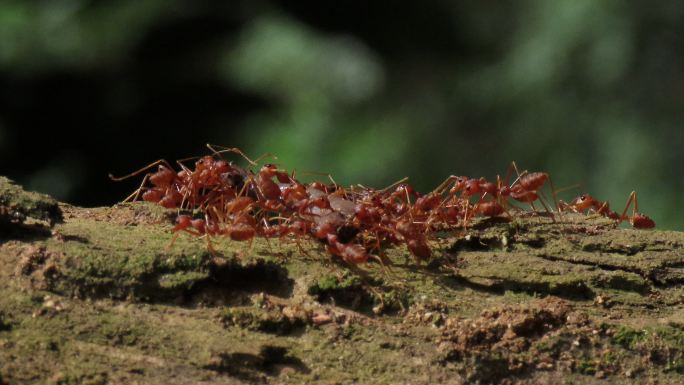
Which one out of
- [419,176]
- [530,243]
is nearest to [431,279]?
[530,243]

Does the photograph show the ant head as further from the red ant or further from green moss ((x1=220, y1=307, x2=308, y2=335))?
green moss ((x1=220, y1=307, x2=308, y2=335))

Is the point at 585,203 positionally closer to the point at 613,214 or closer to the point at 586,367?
the point at 613,214

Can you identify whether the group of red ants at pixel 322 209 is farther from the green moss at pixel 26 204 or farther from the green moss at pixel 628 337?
the green moss at pixel 628 337

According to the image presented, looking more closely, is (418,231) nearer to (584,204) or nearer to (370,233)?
(370,233)

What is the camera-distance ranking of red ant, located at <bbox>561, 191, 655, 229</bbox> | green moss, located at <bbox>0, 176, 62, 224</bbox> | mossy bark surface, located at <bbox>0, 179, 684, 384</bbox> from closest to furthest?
mossy bark surface, located at <bbox>0, 179, 684, 384</bbox> → green moss, located at <bbox>0, 176, 62, 224</bbox> → red ant, located at <bbox>561, 191, 655, 229</bbox>

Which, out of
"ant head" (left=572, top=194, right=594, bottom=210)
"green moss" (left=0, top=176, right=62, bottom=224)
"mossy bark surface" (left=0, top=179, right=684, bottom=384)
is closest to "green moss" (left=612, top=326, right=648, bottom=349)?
"mossy bark surface" (left=0, top=179, right=684, bottom=384)

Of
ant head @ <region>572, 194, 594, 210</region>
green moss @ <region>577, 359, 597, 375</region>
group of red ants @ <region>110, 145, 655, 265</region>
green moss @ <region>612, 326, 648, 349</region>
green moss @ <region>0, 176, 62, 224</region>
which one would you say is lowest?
green moss @ <region>577, 359, 597, 375</region>

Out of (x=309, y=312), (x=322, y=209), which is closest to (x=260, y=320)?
(x=309, y=312)
